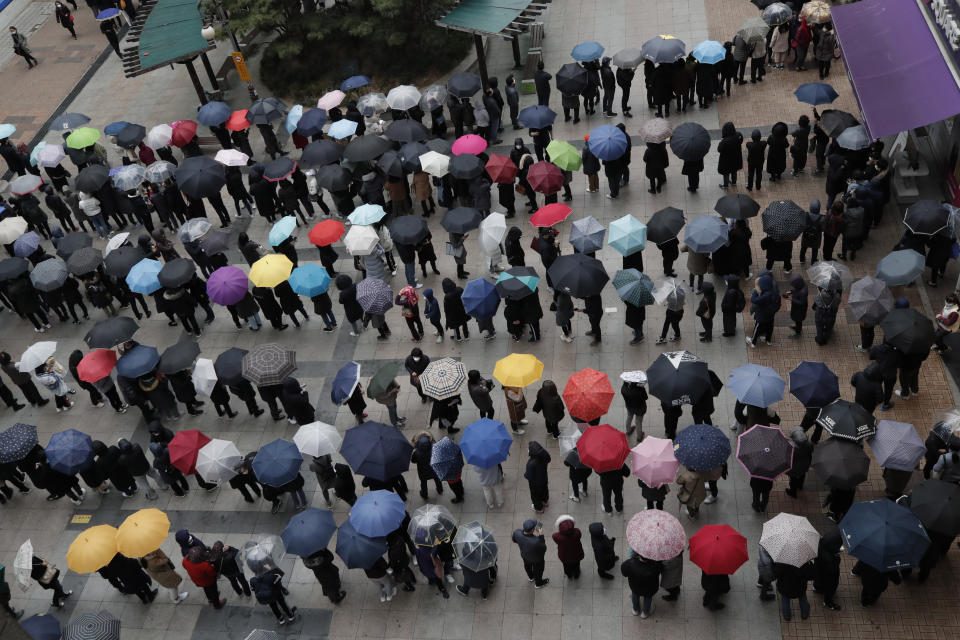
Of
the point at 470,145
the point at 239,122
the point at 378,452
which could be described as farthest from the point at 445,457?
the point at 239,122

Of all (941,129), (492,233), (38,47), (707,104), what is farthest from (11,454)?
(38,47)

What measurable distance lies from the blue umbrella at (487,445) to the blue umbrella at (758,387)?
3.36 m

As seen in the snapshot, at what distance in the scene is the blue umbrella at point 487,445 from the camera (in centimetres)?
1164

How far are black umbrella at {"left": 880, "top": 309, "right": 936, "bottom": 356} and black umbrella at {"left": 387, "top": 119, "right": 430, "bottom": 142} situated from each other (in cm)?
1082

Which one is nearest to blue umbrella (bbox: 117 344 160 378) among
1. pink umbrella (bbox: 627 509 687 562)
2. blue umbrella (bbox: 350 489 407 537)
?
blue umbrella (bbox: 350 489 407 537)

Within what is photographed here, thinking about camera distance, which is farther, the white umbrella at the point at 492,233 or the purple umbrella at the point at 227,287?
the white umbrella at the point at 492,233

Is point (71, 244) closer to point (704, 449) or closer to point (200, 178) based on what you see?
point (200, 178)

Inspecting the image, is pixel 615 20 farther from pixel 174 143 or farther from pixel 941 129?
pixel 174 143

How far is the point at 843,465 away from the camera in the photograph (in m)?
10.7

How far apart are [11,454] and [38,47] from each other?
23.3 meters

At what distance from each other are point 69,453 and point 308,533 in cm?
471

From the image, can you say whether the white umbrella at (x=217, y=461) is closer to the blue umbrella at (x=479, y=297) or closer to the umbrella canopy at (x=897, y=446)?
the blue umbrella at (x=479, y=297)

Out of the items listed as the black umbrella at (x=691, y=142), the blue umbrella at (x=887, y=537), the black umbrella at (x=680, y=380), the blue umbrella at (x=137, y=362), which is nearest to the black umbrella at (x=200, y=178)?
the blue umbrella at (x=137, y=362)

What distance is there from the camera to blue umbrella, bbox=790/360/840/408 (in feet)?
38.1
